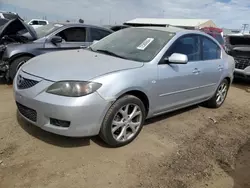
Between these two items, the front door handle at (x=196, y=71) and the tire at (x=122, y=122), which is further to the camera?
the front door handle at (x=196, y=71)

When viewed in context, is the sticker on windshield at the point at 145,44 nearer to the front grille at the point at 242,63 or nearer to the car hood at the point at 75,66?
the car hood at the point at 75,66

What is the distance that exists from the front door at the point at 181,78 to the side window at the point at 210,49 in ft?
0.61

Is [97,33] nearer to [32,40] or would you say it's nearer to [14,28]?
[32,40]

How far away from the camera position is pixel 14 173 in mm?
2912

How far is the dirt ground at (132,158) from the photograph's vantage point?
293 centimetres

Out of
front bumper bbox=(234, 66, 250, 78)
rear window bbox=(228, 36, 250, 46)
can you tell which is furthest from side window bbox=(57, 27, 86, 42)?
rear window bbox=(228, 36, 250, 46)

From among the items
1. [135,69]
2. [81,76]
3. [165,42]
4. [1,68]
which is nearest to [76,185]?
[81,76]

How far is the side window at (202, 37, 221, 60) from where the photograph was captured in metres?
5.00

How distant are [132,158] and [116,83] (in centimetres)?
95

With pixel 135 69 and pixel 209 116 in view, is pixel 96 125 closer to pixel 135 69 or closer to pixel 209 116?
pixel 135 69

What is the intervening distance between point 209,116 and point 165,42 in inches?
78.7

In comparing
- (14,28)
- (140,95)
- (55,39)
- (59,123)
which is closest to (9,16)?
(14,28)

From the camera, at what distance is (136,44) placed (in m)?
4.21

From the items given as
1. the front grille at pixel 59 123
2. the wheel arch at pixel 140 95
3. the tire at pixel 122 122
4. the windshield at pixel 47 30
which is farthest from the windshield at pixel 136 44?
the windshield at pixel 47 30
